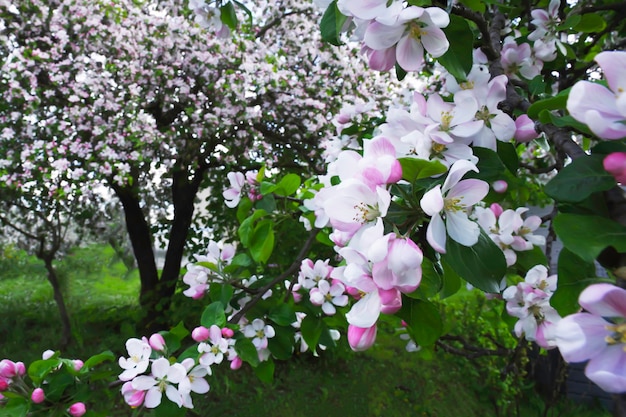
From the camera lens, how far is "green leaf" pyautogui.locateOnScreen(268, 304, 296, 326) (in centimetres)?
122

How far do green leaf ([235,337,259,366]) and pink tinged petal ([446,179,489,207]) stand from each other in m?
0.75

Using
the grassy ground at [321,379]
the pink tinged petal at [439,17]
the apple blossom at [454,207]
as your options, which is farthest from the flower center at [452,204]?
the grassy ground at [321,379]

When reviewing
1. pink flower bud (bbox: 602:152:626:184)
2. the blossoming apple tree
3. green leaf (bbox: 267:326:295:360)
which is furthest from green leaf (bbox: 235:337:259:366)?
pink flower bud (bbox: 602:152:626:184)

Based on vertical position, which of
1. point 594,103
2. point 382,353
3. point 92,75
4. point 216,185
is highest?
point 594,103

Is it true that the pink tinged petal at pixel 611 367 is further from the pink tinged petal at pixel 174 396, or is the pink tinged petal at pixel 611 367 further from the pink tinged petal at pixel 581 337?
the pink tinged petal at pixel 174 396

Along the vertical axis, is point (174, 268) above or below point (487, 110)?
below

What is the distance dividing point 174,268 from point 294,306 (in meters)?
3.55

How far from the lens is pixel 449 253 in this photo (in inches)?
20.0

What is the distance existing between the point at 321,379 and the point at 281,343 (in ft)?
8.51

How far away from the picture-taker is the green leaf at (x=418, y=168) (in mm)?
502

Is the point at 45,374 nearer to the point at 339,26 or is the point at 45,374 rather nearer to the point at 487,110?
the point at 339,26

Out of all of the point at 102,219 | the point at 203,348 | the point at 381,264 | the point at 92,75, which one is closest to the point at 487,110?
the point at 381,264

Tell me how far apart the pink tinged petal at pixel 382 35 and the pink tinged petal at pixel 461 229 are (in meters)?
0.24

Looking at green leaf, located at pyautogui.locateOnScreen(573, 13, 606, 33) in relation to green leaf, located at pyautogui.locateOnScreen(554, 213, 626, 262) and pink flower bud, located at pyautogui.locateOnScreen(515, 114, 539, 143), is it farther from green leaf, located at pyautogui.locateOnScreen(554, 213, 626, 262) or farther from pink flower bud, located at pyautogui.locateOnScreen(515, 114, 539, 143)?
green leaf, located at pyautogui.locateOnScreen(554, 213, 626, 262)
